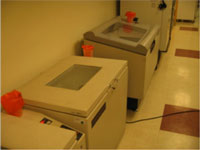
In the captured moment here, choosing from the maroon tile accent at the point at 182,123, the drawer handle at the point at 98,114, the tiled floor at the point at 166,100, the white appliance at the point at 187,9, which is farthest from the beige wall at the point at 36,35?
the white appliance at the point at 187,9

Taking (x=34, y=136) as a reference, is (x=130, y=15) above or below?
above

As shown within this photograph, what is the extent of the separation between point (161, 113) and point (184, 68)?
1.09 m

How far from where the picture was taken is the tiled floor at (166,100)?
5.18 feet

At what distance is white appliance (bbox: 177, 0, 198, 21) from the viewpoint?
452 centimetres

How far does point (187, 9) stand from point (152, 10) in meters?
2.89

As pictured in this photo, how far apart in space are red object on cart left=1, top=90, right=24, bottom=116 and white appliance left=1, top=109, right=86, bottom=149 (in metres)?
0.04

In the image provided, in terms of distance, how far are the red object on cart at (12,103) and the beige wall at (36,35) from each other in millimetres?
159

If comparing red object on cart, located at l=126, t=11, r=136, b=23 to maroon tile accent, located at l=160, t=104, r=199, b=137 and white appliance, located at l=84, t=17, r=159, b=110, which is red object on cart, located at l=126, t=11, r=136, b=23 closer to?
white appliance, located at l=84, t=17, r=159, b=110

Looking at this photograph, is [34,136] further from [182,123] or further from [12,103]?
[182,123]

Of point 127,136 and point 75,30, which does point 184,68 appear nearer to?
point 127,136

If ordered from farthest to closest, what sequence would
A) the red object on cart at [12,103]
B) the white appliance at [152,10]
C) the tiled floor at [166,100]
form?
the white appliance at [152,10] < the tiled floor at [166,100] < the red object on cart at [12,103]

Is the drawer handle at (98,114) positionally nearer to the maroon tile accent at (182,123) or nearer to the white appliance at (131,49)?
the white appliance at (131,49)

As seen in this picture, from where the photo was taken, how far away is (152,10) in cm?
227

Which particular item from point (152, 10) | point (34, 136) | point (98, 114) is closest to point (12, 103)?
point (34, 136)
